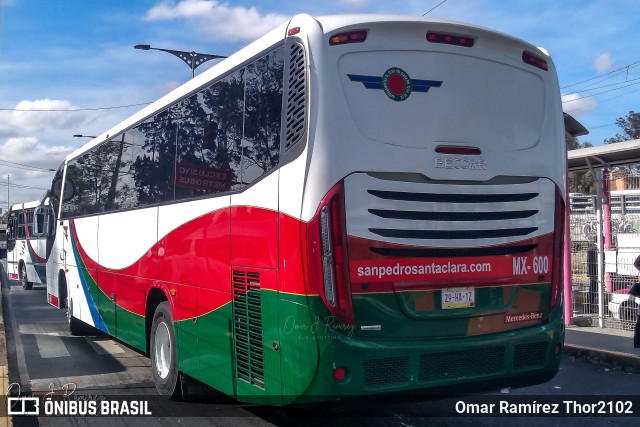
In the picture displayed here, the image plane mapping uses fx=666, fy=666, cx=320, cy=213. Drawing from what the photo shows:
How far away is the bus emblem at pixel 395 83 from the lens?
5.28m

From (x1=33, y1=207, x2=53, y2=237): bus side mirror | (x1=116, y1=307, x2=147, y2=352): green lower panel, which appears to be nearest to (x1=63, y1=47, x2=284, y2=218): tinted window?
(x1=116, y1=307, x2=147, y2=352): green lower panel

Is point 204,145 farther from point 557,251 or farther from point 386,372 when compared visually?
point 557,251

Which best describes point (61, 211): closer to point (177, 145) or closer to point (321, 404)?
point (177, 145)

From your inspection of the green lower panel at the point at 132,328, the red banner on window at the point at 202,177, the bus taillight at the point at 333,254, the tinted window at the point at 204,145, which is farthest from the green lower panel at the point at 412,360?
the green lower panel at the point at 132,328

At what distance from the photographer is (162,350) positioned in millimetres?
7824

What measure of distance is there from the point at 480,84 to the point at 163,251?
158 inches

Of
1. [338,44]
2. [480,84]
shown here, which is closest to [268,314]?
[338,44]

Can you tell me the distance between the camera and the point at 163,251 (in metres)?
7.64

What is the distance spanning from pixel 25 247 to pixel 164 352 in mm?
19880

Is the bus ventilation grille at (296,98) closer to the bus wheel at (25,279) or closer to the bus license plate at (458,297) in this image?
the bus license plate at (458,297)

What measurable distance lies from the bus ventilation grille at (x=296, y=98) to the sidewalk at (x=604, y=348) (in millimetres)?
6314

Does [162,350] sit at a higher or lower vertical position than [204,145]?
lower

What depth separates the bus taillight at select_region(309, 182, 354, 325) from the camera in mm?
4902

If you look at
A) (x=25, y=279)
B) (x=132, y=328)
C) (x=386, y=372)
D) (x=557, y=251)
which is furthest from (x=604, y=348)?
(x=25, y=279)
